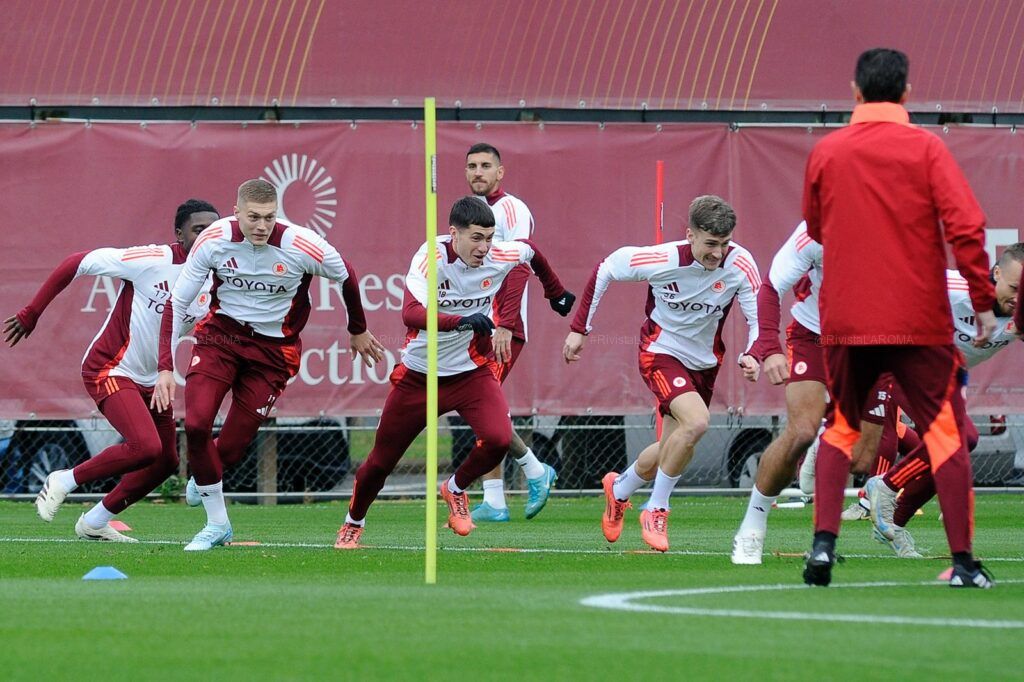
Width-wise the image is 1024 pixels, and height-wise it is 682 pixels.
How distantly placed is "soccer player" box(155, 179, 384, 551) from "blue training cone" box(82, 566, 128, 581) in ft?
6.90

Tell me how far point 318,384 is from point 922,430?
29.9 ft

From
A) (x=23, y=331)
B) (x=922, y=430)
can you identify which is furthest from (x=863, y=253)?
(x=23, y=331)

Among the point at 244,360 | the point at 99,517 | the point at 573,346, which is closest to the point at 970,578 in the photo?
the point at 573,346

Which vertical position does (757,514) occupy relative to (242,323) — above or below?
below

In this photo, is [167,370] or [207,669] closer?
[207,669]

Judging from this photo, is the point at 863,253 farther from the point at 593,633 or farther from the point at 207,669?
the point at 207,669

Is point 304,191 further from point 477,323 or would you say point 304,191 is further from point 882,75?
point 882,75

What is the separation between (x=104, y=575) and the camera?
784 centimetres

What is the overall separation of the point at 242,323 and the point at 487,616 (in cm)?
478

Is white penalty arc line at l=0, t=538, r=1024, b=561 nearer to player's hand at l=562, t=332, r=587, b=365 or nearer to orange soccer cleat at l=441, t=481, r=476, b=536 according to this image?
orange soccer cleat at l=441, t=481, r=476, b=536

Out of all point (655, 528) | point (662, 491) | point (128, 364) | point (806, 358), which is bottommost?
point (655, 528)

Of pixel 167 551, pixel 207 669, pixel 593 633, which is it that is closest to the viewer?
pixel 207 669

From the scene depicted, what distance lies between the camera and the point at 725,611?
6.09m

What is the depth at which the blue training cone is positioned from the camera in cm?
775
